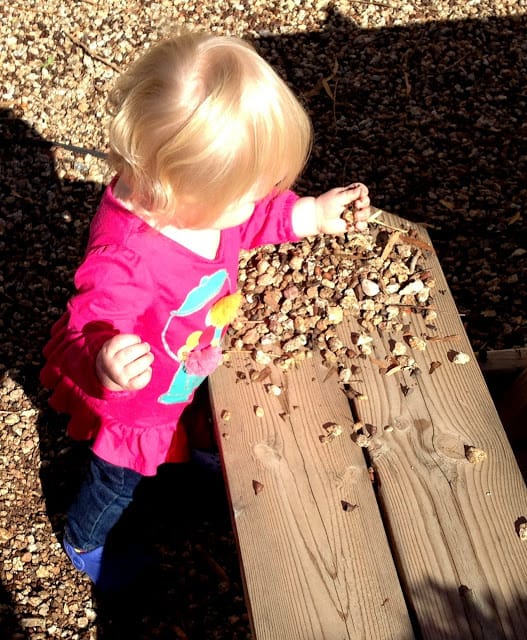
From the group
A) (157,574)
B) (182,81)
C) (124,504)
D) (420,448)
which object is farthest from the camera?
(157,574)

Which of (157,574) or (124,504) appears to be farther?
(157,574)

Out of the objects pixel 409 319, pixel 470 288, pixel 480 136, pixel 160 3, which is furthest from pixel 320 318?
pixel 160 3

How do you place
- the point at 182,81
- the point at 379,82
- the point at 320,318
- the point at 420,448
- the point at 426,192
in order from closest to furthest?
the point at 182,81 < the point at 420,448 < the point at 320,318 < the point at 426,192 < the point at 379,82

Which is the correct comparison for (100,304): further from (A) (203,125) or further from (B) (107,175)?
(B) (107,175)

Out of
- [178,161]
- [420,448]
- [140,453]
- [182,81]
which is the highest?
[182,81]

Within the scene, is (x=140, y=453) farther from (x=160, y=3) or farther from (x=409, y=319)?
(x=160, y=3)

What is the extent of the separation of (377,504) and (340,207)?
866mm

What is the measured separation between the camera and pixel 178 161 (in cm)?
152

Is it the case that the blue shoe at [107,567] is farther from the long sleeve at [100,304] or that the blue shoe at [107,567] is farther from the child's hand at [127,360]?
the child's hand at [127,360]

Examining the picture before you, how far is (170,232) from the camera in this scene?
1771mm

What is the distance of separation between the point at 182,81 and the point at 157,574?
1694mm

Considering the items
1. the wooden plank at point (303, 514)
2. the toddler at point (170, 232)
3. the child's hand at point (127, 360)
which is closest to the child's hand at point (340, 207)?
the toddler at point (170, 232)

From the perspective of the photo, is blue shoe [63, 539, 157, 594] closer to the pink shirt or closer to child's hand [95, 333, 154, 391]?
the pink shirt

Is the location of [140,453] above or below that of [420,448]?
below
